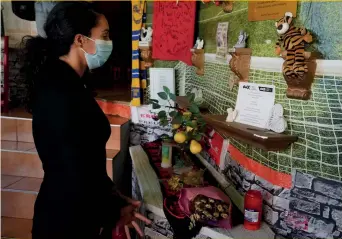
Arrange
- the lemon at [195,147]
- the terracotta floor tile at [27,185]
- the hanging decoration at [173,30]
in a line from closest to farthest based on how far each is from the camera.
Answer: the lemon at [195,147]
the hanging decoration at [173,30]
the terracotta floor tile at [27,185]

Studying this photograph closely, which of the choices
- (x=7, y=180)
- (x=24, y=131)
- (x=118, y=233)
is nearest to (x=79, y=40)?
(x=118, y=233)

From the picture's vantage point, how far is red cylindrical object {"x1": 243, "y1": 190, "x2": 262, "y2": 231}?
4.50ft

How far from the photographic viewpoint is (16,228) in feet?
8.64

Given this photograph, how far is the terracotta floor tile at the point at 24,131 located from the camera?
3.21 metres

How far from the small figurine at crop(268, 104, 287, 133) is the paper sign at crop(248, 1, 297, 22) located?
13.8 inches

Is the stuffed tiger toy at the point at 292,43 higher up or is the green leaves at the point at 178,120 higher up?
the stuffed tiger toy at the point at 292,43

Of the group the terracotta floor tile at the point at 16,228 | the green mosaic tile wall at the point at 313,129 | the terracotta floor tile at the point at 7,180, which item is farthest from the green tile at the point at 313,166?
the terracotta floor tile at the point at 7,180

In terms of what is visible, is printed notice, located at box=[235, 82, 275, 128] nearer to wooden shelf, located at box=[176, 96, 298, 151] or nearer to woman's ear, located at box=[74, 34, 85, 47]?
wooden shelf, located at box=[176, 96, 298, 151]

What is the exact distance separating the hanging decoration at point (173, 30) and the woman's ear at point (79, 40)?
118 cm

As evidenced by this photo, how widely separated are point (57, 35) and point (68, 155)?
1.57ft

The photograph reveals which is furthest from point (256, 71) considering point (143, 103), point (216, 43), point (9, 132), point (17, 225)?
point (9, 132)

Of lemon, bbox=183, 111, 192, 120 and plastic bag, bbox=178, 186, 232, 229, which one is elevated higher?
lemon, bbox=183, 111, 192, 120

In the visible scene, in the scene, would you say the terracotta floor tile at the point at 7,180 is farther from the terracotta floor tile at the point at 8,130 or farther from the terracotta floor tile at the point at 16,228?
the terracotta floor tile at the point at 8,130

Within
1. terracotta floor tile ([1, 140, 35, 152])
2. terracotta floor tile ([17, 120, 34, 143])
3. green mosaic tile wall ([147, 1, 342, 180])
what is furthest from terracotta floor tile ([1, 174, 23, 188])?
green mosaic tile wall ([147, 1, 342, 180])
